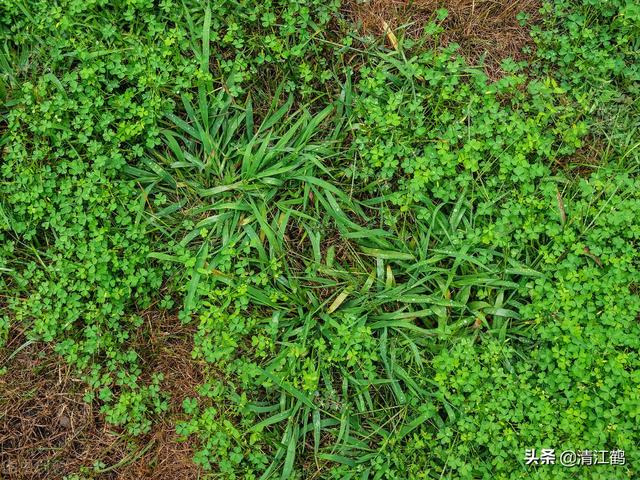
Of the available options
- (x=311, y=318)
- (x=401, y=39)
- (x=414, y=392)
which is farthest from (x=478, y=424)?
(x=401, y=39)

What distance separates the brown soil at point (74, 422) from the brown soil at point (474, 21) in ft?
7.63

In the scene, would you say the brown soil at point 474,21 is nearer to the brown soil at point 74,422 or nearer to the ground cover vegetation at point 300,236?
the ground cover vegetation at point 300,236

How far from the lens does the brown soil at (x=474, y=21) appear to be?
383 centimetres

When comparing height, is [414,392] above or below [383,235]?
below

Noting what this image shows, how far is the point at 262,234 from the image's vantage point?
367 centimetres

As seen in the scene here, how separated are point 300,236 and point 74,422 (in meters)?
1.76

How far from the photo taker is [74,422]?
3.67 meters

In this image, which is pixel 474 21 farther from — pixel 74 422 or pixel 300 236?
pixel 74 422

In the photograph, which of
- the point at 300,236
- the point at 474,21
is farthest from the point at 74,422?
the point at 474,21

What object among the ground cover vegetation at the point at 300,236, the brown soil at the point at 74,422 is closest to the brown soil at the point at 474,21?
the ground cover vegetation at the point at 300,236

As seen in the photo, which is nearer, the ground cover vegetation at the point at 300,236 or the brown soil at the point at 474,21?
the ground cover vegetation at the point at 300,236

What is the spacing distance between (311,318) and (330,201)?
2.31ft

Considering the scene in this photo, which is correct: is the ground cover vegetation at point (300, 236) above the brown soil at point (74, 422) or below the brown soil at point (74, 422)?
above

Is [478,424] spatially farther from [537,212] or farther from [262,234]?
[262,234]
